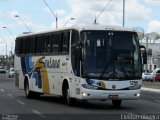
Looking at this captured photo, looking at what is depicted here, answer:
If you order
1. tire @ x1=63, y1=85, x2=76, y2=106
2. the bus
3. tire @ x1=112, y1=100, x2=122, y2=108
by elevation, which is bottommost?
tire @ x1=112, y1=100, x2=122, y2=108

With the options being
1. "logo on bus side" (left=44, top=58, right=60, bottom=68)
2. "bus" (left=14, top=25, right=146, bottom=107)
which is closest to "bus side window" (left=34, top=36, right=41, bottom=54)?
"logo on bus side" (left=44, top=58, right=60, bottom=68)

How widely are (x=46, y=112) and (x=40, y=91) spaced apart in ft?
22.6

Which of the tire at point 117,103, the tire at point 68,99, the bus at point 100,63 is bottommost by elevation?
the tire at point 117,103

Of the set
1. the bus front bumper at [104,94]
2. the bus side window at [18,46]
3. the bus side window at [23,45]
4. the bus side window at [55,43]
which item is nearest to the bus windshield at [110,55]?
the bus front bumper at [104,94]

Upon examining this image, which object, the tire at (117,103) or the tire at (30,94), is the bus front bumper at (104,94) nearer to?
the tire at (117,103)

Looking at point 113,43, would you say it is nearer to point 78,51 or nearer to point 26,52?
point 78,51

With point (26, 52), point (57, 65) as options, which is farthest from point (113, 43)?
point (26, 52)

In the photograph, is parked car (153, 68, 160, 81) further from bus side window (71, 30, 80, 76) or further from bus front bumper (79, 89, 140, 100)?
bus front bumper (79, 89, 140, 100)

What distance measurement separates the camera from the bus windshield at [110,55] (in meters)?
19.8

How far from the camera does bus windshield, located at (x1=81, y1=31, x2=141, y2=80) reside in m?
19.8

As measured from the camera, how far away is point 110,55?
20000mm

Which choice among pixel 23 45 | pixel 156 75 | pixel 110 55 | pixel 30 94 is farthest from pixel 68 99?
pixel 156 75

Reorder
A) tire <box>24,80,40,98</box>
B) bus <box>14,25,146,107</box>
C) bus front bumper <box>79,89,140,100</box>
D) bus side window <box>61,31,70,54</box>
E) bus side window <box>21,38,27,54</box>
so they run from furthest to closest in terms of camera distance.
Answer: bus side window <box>21,38,27,54</box> < tire <box>24,80,40,98</box> < bus side window <box>61,31,70,54</box> < bus <box>14,25,146,107</box> < bus front bumper <box>79,89,140,100</box>

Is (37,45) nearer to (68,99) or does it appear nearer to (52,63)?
(52,63)
